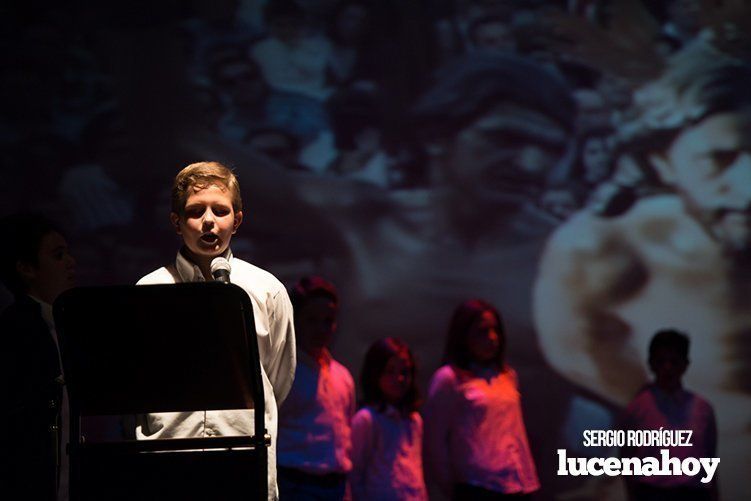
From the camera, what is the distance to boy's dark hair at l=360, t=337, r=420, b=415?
469cm

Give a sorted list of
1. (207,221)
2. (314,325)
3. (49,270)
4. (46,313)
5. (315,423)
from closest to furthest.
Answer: (207,221)
(46,313)
(49,270)
(315,423)
(314,325)

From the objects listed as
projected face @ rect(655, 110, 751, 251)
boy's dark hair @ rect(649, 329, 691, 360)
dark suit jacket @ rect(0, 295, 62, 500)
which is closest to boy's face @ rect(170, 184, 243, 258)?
dark suit jacket @ rect(0, 295, 62, 500)

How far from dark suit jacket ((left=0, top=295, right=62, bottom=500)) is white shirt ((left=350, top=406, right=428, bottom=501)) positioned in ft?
6.47

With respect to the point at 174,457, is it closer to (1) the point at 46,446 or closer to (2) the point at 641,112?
(1) the point at 46,446

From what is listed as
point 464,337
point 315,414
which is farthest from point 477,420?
point 315,414

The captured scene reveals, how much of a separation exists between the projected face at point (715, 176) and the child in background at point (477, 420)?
183 centimetres

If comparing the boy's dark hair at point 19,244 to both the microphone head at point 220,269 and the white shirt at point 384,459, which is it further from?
the white shirt at point 384,459

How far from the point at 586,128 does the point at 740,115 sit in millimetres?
959

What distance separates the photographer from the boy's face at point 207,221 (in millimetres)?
2428

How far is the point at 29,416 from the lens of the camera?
9.01 ft

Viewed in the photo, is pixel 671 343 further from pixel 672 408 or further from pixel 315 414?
pixel 315 414

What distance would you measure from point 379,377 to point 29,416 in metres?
2.19

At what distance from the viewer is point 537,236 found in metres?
5.79

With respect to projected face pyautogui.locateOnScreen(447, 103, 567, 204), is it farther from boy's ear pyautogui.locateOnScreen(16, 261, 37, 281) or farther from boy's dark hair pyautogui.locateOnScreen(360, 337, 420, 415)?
boy's ear pyautogui.locateOnScreen(16, 261, 37, 281)
